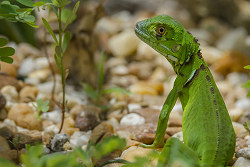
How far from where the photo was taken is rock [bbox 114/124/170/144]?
3105 mm

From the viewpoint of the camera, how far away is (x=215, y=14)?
895 cm

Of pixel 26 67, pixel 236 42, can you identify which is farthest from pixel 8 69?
pixel 236 42

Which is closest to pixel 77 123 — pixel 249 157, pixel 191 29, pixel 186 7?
pixel 249 157

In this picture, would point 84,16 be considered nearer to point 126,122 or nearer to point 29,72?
point 29,72

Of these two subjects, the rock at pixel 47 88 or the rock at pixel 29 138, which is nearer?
the rock at pixel 29 138

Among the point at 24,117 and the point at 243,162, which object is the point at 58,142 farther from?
the point at 243,162

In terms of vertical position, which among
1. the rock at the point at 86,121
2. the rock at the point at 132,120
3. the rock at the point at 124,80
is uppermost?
the rock at the point at 86,121

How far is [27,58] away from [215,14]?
21.8 ft

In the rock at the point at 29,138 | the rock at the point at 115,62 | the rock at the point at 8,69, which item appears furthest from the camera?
the rock at the point at 115,62

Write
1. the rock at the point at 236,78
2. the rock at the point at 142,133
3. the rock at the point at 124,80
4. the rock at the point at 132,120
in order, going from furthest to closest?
the rock at the point at 236,78 → the rock at the point at 124,80 → the rock at the point at 132,120 → the rock at the point at 142,133

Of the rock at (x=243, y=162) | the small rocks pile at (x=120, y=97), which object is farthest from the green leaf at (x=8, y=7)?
the rock at (x=243, y=162)

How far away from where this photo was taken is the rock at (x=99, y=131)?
2.96 m

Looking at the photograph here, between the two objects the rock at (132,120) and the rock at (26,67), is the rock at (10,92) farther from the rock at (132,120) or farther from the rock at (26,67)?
the rock at (132,120)

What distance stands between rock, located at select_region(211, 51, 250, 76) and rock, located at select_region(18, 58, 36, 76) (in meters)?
4.52
